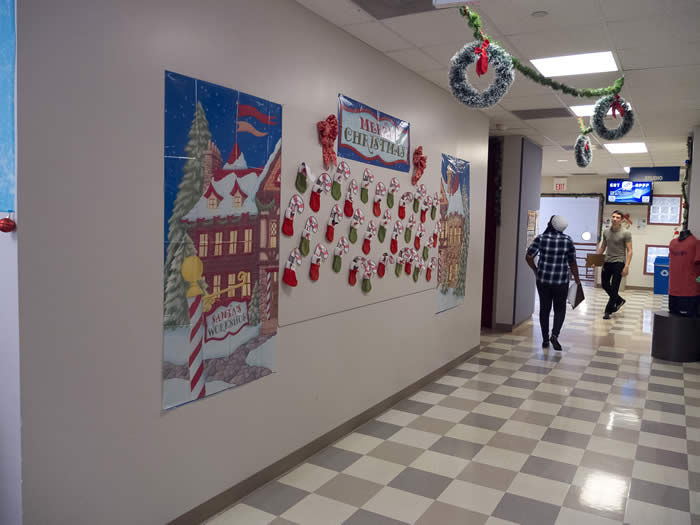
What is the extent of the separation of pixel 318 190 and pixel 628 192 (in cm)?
1116

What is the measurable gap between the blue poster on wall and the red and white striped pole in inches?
30.6

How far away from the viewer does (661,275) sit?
1251cm

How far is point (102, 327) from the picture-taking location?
2.21m

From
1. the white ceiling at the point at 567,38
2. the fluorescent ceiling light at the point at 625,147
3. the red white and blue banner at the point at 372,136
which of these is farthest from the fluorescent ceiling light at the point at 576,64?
the fluorescent ceiling light at the point at 625,147

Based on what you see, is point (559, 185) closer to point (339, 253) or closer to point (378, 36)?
point (378, 36)

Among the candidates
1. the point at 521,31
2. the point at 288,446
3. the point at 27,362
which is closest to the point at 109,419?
the point at 27,362

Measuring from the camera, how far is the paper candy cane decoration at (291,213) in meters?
3.18

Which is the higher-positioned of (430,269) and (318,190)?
(318,190)

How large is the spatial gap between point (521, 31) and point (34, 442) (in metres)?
3.50

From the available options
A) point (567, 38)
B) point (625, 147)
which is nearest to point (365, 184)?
point (567, 38)

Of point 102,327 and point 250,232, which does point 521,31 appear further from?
point 102,327

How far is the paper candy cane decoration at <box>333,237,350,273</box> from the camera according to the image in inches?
145

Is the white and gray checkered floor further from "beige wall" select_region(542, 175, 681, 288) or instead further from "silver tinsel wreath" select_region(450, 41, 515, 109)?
"beige wall" select_region(542, 175, 681, 288)

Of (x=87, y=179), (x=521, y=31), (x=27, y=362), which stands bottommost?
(x=27, y=362)
